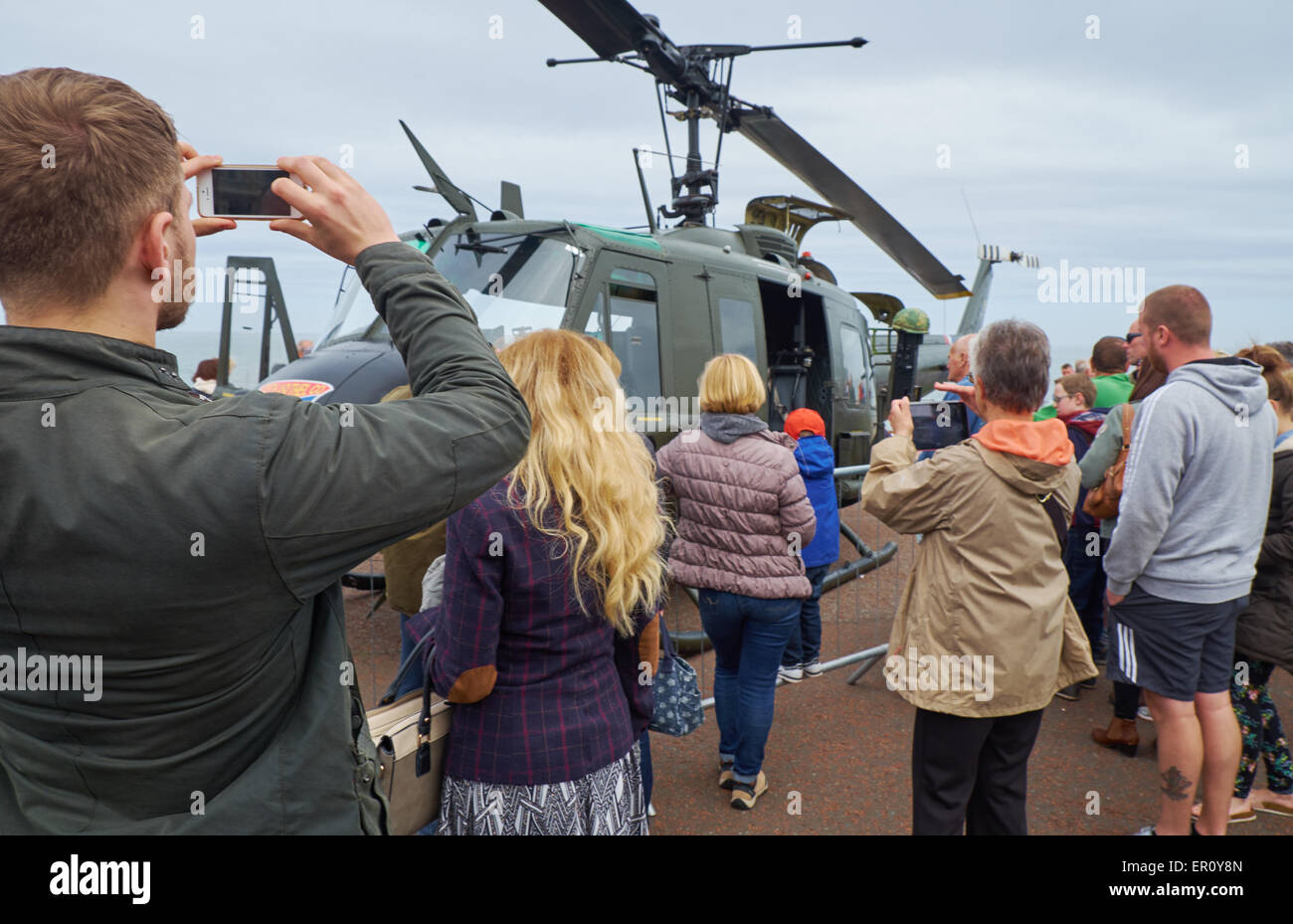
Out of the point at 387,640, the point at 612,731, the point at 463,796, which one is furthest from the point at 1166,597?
the point at 387,640

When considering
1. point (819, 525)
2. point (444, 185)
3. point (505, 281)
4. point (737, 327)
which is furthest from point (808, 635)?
point (444, 185)

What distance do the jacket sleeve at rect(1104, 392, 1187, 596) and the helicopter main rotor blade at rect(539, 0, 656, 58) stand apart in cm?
542

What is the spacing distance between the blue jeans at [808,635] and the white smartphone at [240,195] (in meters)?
4.32

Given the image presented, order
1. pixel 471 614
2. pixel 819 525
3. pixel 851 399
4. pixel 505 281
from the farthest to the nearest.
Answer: pixel 851 399 < pixel 505 281 < pixel 819 525 < pixel 471 614

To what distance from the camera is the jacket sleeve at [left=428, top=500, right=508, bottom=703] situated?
204 cm

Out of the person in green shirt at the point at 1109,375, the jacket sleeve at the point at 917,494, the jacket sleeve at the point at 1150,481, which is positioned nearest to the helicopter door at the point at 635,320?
the person in green shirt at the point at 1109,375

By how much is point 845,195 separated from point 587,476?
25.7 ft

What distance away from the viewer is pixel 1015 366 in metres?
2.74

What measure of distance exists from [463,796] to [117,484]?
1543 mm

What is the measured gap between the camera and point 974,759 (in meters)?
2.72

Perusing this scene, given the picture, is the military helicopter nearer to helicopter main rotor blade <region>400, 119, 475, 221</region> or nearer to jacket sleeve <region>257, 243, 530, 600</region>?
helicopter main rotor blade <region>400, 119, 475, 221</region>

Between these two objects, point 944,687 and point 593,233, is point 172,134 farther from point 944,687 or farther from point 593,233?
point 593,233

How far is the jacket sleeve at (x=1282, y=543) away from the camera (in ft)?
11.0

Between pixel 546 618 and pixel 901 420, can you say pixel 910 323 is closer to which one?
pixel 901 420
